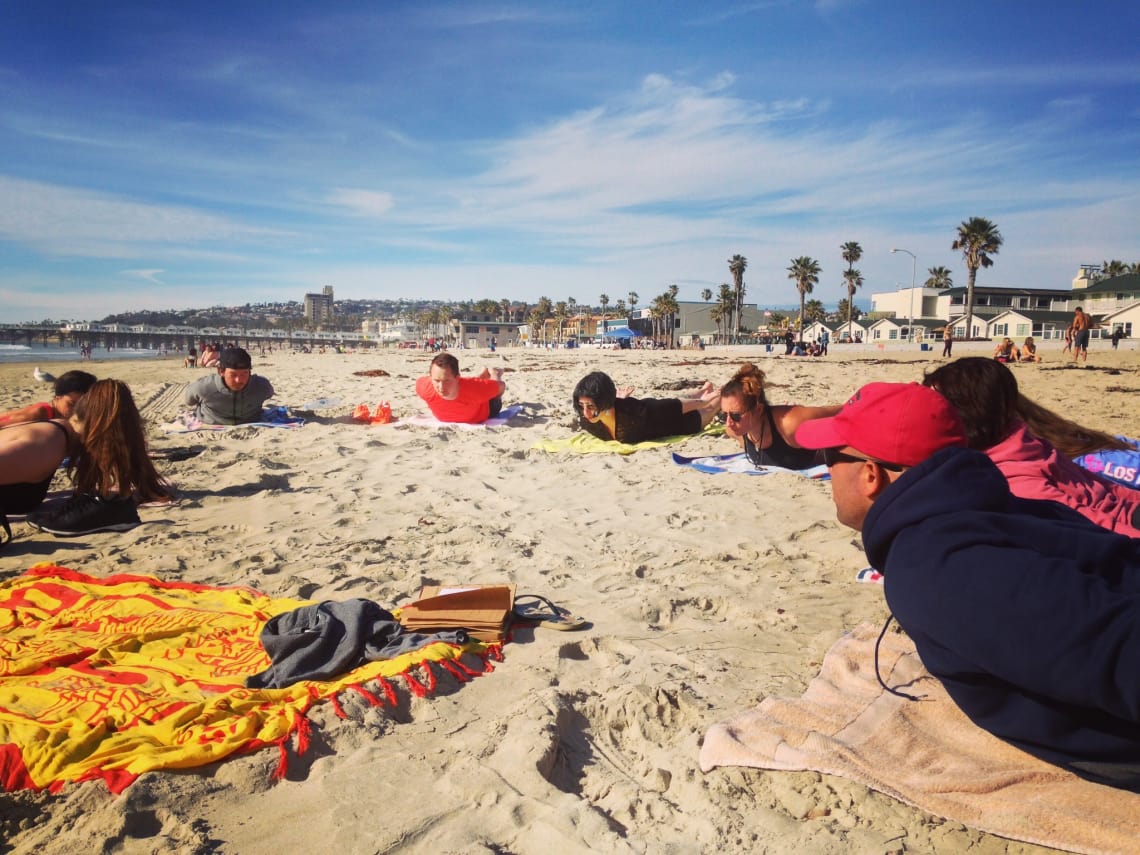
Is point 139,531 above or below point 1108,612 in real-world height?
below

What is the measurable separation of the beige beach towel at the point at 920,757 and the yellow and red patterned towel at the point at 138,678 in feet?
4.00

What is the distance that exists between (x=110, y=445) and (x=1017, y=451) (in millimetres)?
5730

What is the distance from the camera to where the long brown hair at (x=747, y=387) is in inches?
217

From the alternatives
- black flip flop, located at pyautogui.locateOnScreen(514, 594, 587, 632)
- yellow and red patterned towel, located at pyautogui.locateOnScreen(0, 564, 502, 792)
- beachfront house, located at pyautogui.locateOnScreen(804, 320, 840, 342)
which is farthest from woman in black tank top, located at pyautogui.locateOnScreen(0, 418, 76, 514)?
beachfront house, located at pyautogui.locateOnScreen(804, 320, 840, 342)

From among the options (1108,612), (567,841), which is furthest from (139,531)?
(1108,612)

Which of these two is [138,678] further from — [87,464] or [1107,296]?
[1107,296]

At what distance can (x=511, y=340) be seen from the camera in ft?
390

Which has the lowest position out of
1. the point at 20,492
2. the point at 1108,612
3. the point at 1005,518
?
the point at 20,492

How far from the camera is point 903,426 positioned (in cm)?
176

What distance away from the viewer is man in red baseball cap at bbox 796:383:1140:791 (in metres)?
1.26

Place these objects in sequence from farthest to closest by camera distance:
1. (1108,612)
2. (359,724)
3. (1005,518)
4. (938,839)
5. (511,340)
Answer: (511,340) → (359,724) → (938,839) → (1005,518) → (1108,612)

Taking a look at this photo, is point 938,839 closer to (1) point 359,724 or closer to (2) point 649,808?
(2) point 649,808

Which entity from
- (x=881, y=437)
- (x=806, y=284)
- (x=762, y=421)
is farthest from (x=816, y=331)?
(x=881, y=437)

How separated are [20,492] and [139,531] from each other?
0.79 meters
